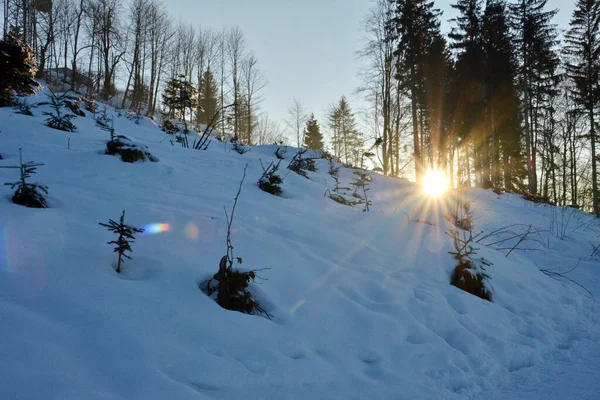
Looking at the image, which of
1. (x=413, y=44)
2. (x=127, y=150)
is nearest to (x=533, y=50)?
(x=413, y=44)

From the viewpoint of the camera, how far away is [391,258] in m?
3.31

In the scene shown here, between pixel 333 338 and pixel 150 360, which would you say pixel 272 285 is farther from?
pixel 150 360

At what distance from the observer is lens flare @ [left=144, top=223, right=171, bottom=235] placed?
238cm

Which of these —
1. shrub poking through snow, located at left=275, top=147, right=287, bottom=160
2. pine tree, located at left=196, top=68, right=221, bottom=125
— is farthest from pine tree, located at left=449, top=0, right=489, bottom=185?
pine tree, located at left=196, top=68, right=221, bottom=125

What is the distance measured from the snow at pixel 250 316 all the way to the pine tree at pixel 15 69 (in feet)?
9.17

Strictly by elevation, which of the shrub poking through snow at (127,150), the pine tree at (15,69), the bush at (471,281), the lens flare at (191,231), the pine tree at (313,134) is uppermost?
the pine tree at (313,134)

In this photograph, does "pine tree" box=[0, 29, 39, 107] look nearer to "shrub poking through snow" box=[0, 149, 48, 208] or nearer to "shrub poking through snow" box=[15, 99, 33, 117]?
"shrub poking through snow" box=[15, 99, 33, 117]

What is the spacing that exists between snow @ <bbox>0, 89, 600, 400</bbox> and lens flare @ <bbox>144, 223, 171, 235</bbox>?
7 cm

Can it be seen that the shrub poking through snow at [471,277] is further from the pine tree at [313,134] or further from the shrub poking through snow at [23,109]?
the pine tree at [313,134]

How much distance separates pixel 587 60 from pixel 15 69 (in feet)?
83.5

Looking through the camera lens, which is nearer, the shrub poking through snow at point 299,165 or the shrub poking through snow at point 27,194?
the shrub poking through snow at point 27,194

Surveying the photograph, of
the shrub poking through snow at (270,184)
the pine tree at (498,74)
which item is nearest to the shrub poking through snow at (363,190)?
the shrub poking through snow at (270,184)

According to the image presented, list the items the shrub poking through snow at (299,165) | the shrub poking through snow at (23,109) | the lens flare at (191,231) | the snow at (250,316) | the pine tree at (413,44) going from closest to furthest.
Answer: the snow at (250,316)
the lens flare at (191,231)
the shrub poking through snow at (23,109)
the shrub poking through snow at (299,165)
the pine tree at (413,44)

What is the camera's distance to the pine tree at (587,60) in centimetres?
1745
